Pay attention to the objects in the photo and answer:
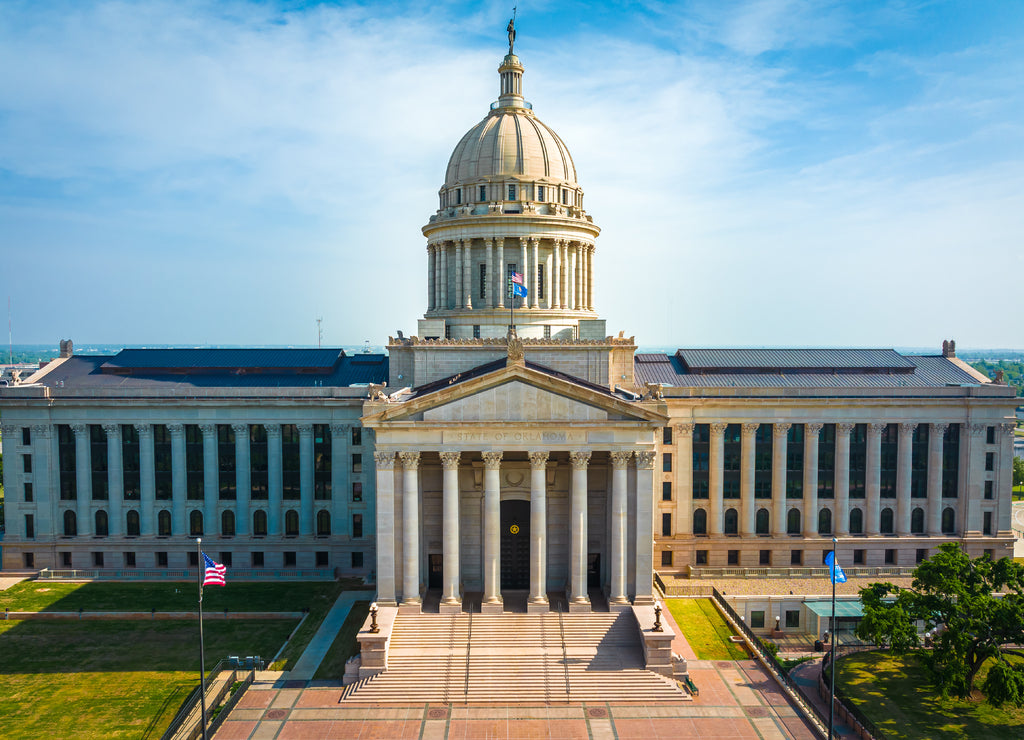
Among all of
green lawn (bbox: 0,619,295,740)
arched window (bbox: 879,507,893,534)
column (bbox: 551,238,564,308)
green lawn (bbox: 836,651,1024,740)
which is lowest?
green lawn (bbox: 836,651,1024,740)

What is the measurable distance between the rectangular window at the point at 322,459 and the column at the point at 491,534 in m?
24.3

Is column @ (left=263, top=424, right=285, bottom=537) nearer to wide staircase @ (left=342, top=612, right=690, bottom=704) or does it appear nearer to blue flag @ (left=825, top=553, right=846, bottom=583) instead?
wide staircase @ (left=342, top=612, right=690, bottom=704)

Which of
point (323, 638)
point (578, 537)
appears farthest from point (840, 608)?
point (323, 638)

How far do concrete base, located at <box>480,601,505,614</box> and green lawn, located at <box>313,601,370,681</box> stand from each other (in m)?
9.54

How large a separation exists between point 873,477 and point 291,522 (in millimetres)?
55938

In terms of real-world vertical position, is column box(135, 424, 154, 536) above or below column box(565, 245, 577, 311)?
below

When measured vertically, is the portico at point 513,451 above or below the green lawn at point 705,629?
above

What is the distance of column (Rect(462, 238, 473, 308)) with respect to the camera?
246 ft

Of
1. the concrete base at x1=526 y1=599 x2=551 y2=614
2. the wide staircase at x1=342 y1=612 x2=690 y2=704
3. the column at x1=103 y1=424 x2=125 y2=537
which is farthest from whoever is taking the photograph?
the column at x1=103 y1=424 x2=125 y2=537

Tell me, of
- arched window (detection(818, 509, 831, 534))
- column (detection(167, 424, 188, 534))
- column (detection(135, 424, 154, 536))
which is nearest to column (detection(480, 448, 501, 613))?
column (detection(167, 424, 188, 534))

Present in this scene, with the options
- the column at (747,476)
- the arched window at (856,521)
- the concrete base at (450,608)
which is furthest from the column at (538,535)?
the arched window at (856,521)

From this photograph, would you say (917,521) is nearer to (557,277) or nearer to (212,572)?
(557,277)

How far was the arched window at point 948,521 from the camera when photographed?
242 feet

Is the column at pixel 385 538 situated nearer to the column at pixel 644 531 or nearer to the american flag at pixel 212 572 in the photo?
the american flag at pixel 212 572
